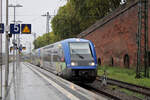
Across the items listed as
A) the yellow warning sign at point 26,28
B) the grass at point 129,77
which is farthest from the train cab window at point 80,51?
the grass at point 129,77

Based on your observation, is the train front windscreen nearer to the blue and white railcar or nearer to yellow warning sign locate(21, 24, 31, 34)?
the blue and white railcar

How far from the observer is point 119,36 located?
28609mm

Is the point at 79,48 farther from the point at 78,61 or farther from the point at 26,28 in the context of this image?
the point at 26,28

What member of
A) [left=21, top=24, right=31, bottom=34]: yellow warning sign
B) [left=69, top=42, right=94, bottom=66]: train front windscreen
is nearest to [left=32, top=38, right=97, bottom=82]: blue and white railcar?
[left=69, top=42, right=94, bottom=66]: train front windscreen

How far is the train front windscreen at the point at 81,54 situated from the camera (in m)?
16.2

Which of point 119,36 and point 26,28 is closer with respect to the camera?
point 26,28

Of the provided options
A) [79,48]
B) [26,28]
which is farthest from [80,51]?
[26,28]

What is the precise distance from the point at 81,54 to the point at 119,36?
12.7m

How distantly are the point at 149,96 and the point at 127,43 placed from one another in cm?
1479

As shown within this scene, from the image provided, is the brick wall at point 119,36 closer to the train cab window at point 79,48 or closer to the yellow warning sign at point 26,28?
the train cab window at point 79,48

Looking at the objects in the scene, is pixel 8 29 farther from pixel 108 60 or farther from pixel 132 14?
pixel 108 60

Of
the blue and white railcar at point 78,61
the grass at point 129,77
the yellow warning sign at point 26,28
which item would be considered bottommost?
the grass at point 129,77

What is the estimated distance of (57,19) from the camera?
52.2m

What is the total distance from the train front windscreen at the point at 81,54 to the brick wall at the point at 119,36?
29.7ft
